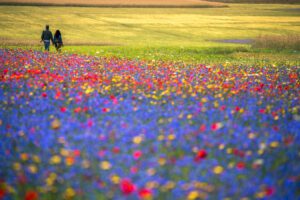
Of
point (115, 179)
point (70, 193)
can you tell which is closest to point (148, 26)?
point (115, 179)

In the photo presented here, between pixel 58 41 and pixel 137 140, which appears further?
pixel 58 41

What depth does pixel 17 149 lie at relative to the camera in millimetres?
5477

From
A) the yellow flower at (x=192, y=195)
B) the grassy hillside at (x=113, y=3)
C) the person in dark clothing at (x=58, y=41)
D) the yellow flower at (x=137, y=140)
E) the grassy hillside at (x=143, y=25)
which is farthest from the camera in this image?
the grassy hillside at (x=113, y=3)

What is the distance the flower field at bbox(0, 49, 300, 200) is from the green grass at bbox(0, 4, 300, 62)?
69.2 feet

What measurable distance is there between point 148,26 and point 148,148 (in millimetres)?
50803

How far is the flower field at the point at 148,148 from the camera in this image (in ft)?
14.4

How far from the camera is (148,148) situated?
5359 millimetres

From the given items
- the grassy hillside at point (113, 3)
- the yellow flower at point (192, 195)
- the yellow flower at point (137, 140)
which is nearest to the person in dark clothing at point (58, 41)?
the yellow flower at point (137, 140)

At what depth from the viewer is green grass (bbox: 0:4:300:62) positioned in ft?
122

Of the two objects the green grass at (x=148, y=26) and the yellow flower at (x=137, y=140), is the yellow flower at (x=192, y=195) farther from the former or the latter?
the green grass at (x=148, y=26)

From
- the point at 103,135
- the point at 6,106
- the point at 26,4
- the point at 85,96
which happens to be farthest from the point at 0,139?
the point at 26,4

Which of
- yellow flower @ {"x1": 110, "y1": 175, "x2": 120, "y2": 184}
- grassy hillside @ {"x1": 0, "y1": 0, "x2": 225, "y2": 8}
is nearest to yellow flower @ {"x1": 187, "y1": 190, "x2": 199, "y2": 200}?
yellow flower @ {"x1": 110, "y1": 175, "x2": 120, "y2": 184}

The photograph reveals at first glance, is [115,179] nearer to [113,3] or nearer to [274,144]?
[274,144]

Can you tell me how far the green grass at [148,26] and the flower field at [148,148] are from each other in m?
21.1
